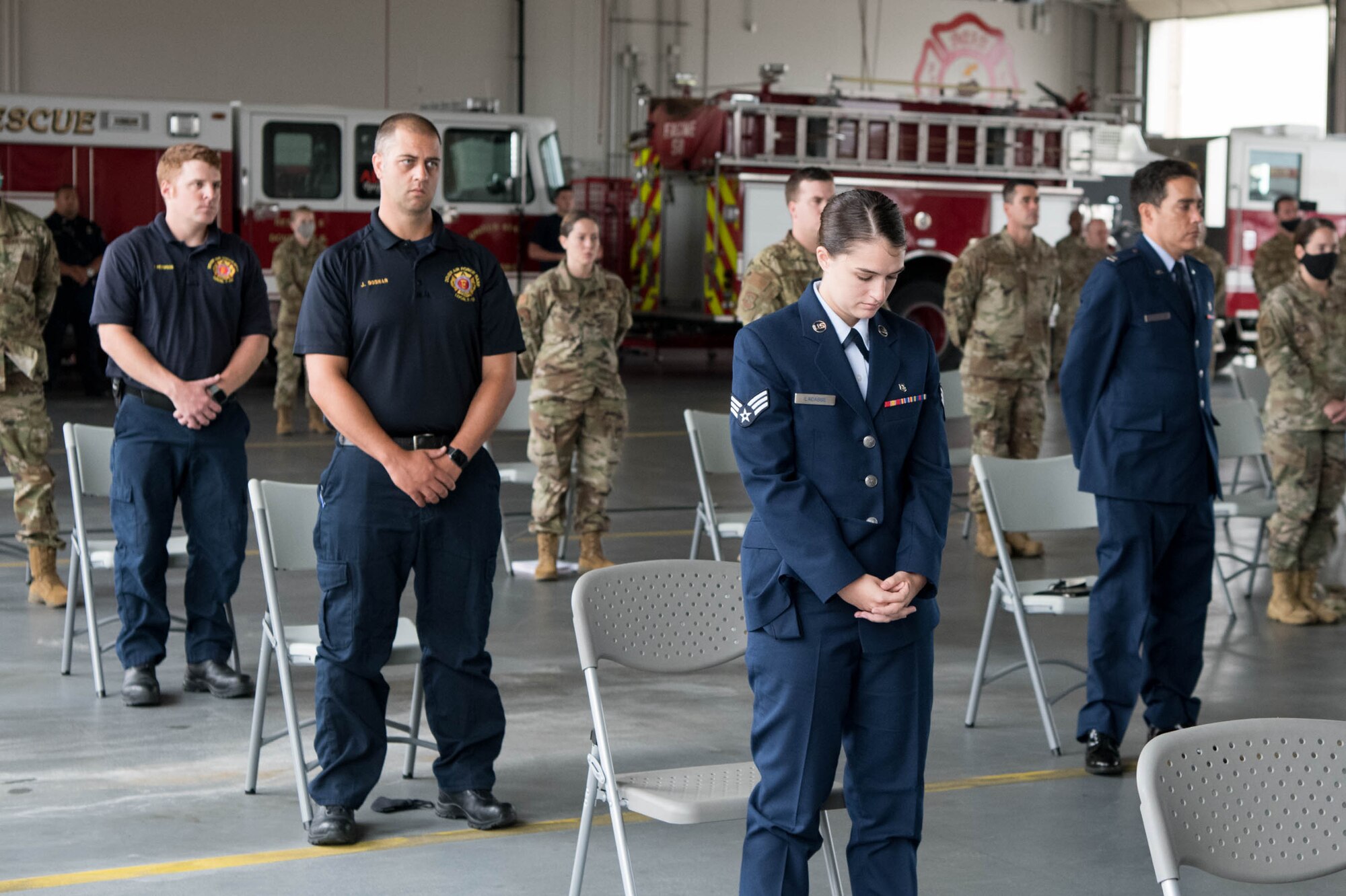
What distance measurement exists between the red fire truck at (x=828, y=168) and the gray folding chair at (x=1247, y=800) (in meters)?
12.0

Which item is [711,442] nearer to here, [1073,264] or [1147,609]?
[1147,609]

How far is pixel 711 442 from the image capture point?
22.6 ft

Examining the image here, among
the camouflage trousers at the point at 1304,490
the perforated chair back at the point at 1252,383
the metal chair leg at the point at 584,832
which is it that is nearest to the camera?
the metal chair leg at the point at 584,832

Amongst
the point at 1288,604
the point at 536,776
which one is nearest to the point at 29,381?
the point at 536,776

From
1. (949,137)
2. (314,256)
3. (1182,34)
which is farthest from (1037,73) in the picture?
(314,256)

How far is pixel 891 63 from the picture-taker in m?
22.4

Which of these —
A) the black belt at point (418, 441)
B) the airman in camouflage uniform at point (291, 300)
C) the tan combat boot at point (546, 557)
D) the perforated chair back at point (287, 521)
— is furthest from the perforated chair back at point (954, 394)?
the airman in camouflage uniform at point (291, 300)

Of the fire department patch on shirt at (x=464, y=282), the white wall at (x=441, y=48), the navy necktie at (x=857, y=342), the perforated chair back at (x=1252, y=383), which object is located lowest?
the perforated chair back at (x=1252, y=383)

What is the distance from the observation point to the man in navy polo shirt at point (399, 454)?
3.92 m

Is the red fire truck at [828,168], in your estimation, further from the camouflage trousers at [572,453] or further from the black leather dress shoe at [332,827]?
the black leather dress shoe at [332,827]

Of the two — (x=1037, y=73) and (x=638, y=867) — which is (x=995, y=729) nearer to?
(x=638, y=867)

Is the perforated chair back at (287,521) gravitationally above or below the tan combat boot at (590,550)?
above

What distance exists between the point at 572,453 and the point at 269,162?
8370 mm

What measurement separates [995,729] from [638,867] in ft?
5.69
